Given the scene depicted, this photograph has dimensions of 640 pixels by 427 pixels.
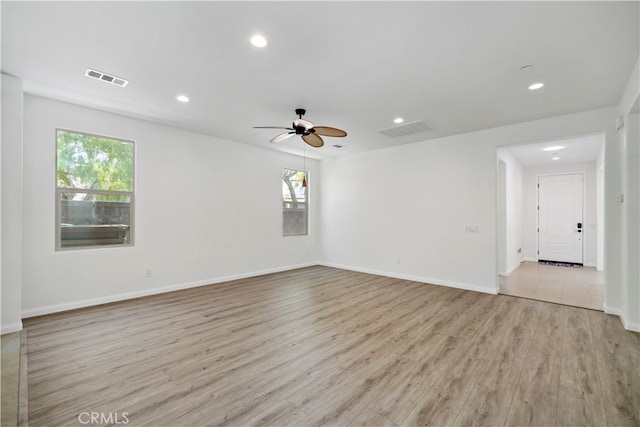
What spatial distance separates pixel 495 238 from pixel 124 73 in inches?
234

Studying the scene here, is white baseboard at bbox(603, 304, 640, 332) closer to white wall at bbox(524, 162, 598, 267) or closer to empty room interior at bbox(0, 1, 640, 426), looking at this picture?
empty room interior at bbox(0, 1, 640, 426)

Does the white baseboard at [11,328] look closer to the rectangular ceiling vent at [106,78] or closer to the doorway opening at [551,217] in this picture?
the rectangular ceiling vent at [106,78]

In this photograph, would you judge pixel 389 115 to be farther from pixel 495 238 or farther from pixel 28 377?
pixel 28 377

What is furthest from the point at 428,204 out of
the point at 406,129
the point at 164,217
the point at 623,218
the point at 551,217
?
the point at 164,217

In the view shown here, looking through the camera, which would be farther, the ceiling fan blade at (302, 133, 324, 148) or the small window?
the small window

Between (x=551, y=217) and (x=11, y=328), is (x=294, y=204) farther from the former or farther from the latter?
(x=551, y=217)

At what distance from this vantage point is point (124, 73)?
3.14 metres

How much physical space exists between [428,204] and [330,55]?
13.0 ft

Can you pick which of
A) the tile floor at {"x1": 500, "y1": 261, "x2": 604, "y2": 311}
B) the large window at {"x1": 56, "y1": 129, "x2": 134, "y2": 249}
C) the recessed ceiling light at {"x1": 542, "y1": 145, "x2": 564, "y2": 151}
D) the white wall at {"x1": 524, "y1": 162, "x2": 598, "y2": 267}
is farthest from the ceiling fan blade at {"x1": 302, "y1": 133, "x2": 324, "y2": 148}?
the white wall at {"x1": 524, "y1": 162, "x2": 598, "y2": 267}

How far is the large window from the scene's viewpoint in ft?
13.2

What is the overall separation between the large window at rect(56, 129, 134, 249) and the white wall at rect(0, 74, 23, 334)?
2.12 feet

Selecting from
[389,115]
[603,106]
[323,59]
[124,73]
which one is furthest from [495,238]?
[124,73]

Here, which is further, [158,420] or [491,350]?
[491,350]

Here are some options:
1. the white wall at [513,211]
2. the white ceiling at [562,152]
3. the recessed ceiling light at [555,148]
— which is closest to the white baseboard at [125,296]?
the white wall at [513,211]
